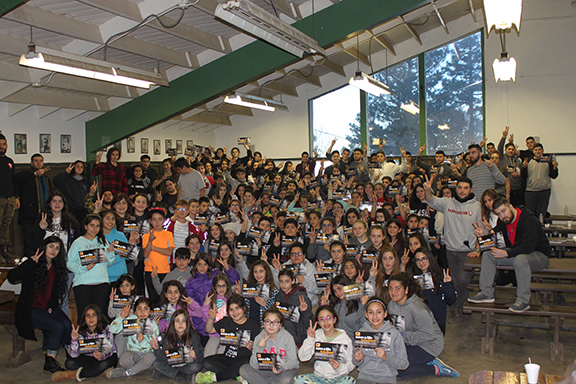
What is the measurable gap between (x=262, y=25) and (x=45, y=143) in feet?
19.1

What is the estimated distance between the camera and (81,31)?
600cm

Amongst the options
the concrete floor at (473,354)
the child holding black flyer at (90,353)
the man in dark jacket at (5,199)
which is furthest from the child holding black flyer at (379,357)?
the man in dark jacket at (5,199)

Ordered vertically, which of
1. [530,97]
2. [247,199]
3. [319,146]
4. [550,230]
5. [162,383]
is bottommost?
[162,383]

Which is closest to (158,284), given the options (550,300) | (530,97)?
(550,300)

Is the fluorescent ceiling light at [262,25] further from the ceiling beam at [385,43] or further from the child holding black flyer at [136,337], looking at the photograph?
the ceiling beam at [385,43]

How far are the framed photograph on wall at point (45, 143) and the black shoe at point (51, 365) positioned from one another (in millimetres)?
5252

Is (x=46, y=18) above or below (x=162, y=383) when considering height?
above

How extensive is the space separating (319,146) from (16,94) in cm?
853

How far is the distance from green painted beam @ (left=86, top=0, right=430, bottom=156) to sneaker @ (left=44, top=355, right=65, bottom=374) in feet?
15.0

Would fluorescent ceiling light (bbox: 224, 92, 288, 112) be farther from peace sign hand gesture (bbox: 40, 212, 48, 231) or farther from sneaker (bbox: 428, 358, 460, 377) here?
sneaker (bbox: 428, 358, 460, 377)

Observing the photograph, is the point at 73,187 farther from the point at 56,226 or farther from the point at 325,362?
the point at 325,362

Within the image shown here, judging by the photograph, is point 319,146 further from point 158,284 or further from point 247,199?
point 158,284

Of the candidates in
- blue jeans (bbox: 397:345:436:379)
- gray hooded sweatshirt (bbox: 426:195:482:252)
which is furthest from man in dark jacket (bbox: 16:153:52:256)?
gray hooded sweatshirt (bbox: 426:195:482:252)

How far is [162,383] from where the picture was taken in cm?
419
